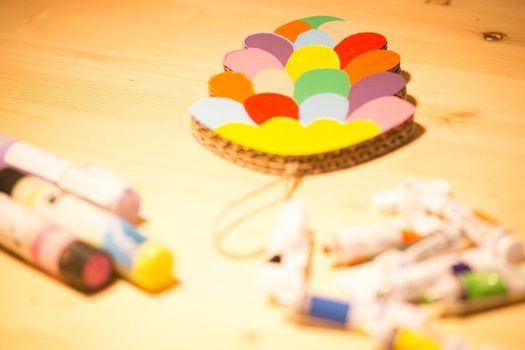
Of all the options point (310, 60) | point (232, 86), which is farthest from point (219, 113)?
point (310, 60)

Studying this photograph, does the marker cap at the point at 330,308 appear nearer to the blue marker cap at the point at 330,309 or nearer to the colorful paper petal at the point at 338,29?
the blue marker cap at the point at 330,309

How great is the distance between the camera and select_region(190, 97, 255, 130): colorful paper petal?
73cm

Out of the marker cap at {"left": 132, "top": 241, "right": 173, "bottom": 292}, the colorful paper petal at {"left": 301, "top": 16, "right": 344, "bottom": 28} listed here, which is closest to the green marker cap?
the marker cap at {"left": 132, "top": 241, "right": 173, "bottom": 292}

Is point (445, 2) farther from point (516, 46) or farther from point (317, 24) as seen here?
point (317, 24)

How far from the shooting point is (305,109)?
745mm

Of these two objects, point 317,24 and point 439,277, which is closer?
point 439,277

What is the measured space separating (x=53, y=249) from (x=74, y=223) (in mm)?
36

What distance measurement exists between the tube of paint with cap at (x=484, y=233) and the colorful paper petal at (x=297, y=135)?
0.13m

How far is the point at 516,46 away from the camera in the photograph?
100 cm

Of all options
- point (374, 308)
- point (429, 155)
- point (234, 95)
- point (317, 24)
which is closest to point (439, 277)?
point (374, 308)

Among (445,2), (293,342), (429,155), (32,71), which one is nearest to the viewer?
(293,342)

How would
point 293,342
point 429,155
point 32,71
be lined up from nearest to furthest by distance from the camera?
point 293,342 < point 429,155 < point 32,71

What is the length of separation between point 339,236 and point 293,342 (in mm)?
108

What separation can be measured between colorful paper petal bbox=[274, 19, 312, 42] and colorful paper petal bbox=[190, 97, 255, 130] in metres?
0.19
